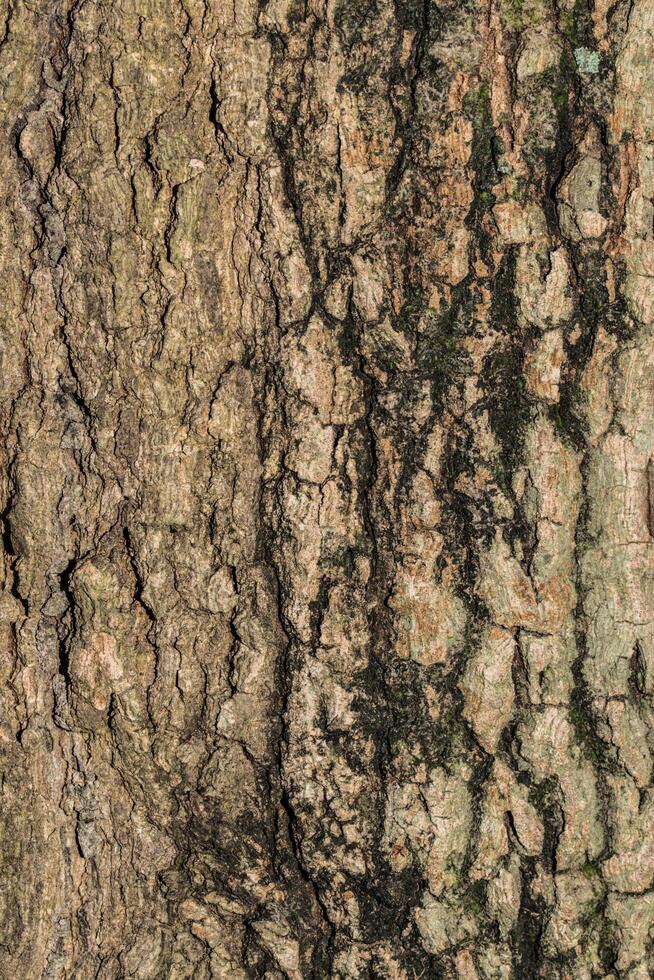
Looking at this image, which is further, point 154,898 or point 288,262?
point 154,898

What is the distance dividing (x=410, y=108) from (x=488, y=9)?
19 centimetres

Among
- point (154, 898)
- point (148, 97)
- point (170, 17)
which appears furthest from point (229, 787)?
point (170, 17)

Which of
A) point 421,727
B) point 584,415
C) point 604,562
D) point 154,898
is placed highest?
point 584,415

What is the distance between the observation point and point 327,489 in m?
1.58

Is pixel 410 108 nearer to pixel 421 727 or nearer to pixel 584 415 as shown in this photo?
pixel 584 415

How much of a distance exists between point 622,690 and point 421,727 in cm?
35

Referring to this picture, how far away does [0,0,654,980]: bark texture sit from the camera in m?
1.53

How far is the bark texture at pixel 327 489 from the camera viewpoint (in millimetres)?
1527

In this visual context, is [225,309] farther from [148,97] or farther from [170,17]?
[170,17]

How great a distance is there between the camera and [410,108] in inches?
59.7

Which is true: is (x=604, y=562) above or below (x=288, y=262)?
below

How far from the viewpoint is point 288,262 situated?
1.55 metres

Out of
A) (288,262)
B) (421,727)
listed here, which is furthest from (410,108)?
(421,727)

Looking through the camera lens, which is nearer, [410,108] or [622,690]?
[410,108]
